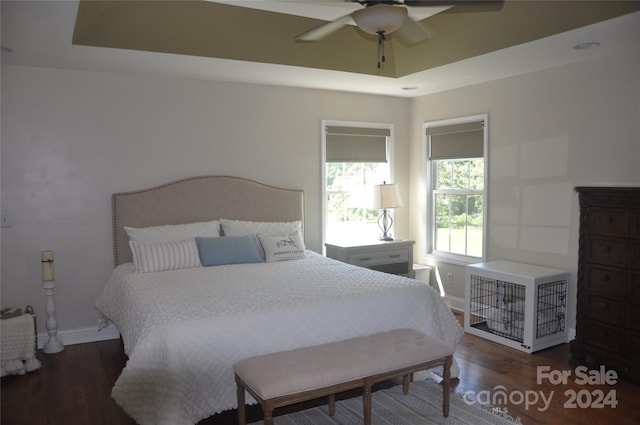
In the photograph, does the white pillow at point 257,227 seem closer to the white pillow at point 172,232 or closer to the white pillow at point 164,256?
the white pillow at point 172,232

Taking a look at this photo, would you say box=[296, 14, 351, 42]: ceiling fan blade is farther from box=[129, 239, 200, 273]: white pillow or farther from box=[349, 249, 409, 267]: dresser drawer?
box=[349, 249, 409, 267]: dresser drawer

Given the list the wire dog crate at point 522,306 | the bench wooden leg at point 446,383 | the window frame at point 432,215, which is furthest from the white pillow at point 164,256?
the window frame at point 432,215

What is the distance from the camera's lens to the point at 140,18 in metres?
3.31

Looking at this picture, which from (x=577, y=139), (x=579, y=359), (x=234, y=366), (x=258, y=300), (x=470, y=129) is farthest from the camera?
(x=470, y=129)

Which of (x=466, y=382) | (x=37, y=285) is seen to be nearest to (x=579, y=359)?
(x=466, y=382)

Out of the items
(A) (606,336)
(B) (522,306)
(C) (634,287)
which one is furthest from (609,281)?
(B) (522,306)

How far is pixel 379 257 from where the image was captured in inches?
194

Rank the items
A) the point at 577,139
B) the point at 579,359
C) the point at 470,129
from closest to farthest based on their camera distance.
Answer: the point at 579,359, the point at 577,139, the point at 470,129

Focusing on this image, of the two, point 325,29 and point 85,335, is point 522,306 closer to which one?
point 325,29

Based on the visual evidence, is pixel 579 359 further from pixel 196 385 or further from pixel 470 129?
pixel 196 385

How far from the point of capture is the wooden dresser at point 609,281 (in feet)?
10.6

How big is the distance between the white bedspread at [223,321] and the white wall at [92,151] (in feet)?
2.43

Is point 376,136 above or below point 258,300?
above

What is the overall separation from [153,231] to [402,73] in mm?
2617
